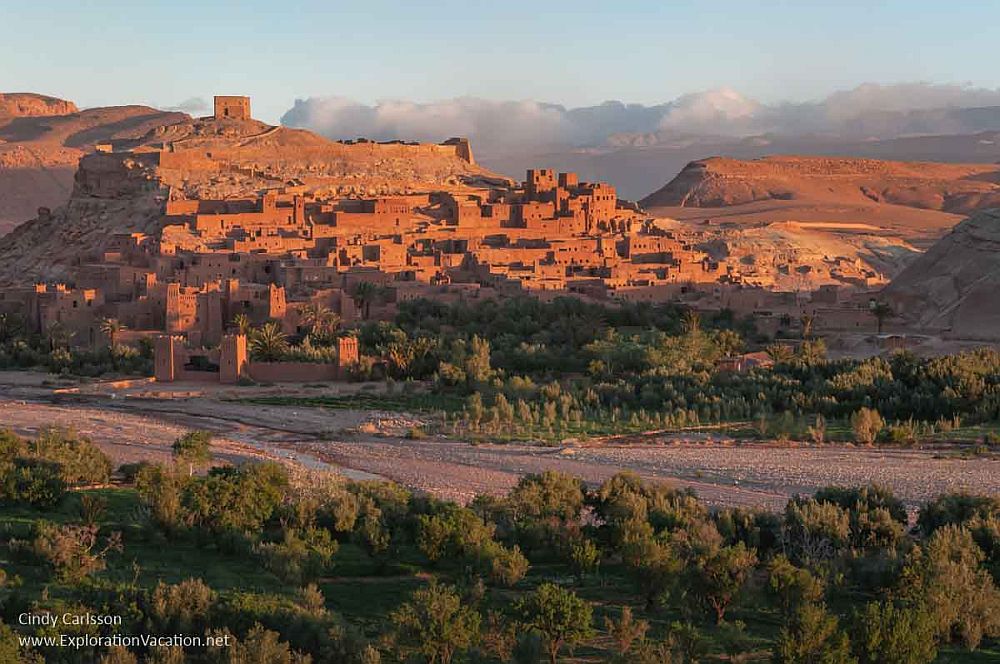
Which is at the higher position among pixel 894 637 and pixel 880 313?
pixel 880 313

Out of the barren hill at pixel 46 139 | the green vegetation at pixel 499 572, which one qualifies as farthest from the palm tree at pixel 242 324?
the barren hill at pixel 46 139

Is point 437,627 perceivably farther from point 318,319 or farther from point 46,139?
point 46,139

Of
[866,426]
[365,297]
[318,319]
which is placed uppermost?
[365,297]

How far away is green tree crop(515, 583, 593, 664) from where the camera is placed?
11789 mm

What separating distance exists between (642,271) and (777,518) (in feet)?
79.3

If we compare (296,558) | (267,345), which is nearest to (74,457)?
(296,558)

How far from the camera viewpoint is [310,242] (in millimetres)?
39281

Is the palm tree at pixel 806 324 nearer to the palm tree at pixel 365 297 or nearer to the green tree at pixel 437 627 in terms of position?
the palm tree at pixel 365 297

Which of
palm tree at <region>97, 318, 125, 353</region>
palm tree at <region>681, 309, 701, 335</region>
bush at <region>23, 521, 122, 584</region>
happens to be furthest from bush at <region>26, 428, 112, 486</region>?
palm tree at <region>681, 309, 701, 335</region>

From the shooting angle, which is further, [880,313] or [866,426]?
[880,313]

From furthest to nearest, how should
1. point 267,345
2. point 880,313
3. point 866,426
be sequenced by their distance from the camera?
point 880,313 → point 267,345 → point 866,426

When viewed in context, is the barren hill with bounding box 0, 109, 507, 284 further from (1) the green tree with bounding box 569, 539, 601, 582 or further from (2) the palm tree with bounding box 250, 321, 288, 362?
(1) the green tree with bounding box 569, 539, 601, 582

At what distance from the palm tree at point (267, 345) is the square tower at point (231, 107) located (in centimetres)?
2739

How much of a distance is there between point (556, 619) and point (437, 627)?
39.4 inches
